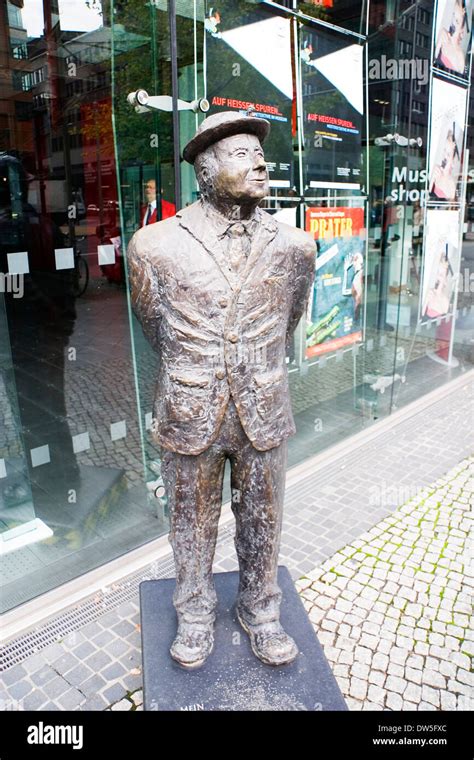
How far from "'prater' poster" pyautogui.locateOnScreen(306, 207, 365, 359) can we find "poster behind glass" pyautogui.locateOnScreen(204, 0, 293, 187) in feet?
2.05

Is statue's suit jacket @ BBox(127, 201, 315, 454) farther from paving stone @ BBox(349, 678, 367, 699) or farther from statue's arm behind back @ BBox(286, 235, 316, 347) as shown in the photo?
paving stone @ BBox(349, 678, 367, 699)

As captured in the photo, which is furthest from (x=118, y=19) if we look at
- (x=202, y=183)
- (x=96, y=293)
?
(x=202, y=183)

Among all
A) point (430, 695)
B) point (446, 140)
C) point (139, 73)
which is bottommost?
point (430, 695)

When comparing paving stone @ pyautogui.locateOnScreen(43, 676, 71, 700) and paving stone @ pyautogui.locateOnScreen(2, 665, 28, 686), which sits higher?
paving stone @ pyautogui.locateOnScreen(2, 665, 28, 686)

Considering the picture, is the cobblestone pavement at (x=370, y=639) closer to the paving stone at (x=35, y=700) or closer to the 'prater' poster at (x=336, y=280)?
the paving stone at (x=35, y=700)

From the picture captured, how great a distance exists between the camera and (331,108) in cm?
520

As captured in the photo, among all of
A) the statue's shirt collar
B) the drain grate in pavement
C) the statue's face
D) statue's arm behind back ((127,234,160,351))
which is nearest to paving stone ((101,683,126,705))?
the drain grate in pavement

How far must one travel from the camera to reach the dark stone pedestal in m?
2.50

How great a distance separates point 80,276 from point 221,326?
6.13ft

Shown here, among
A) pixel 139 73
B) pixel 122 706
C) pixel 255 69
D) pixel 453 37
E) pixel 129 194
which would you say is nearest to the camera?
pixel 122 706

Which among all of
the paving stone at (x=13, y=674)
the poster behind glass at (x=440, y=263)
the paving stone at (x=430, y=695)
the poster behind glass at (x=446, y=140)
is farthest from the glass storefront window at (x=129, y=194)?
the paving stone at (x=430, y=695)

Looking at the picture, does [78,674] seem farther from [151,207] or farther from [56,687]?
[151,207]

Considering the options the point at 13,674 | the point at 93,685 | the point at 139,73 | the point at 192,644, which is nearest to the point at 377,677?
the point at 192,644
